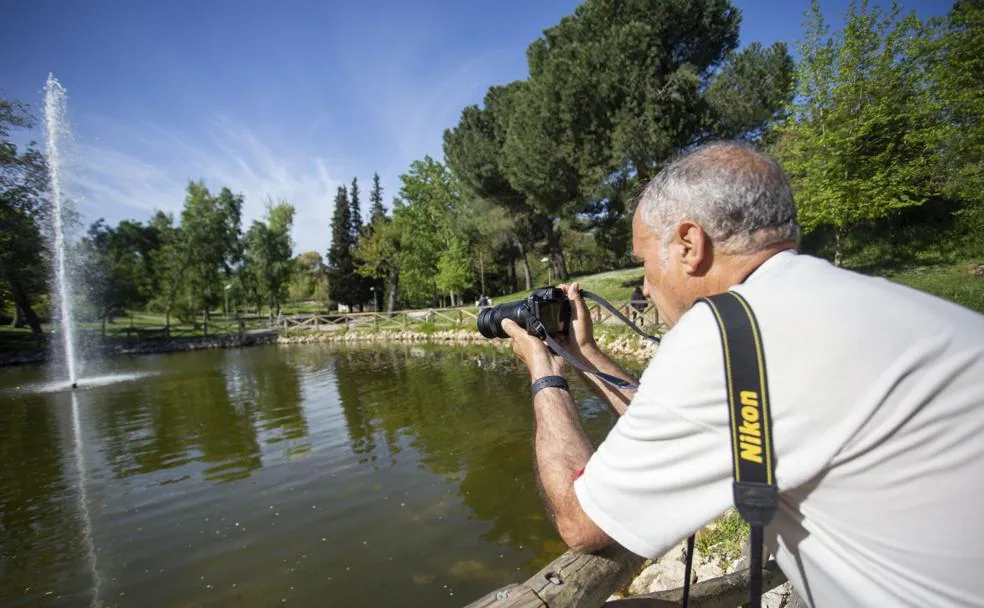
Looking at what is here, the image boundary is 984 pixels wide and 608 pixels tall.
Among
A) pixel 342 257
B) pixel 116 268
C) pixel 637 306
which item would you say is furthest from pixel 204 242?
pixel 637 306

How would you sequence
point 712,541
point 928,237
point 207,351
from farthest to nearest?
1. point 207,351
2. point 928,237
3. point 712,541

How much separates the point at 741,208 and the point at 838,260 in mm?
18596

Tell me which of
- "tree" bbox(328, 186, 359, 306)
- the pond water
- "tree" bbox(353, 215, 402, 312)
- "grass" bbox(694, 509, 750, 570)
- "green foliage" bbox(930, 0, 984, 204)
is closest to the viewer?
"grass" bbox(694, 509, 750, 570)

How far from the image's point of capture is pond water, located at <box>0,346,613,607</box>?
4016 millimetres

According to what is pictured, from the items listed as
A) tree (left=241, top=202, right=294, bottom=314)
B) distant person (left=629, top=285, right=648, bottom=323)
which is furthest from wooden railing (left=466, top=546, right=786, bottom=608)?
tree (left=241, top=202, right=294, bottom=314)

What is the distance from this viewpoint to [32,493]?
6137mm

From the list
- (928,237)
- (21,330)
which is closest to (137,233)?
(21,330)

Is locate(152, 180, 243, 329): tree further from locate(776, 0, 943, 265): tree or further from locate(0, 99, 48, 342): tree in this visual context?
locate(776, 0, 943, 265): tree

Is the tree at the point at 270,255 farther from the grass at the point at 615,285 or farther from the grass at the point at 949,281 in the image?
the grass at the point at 949,281

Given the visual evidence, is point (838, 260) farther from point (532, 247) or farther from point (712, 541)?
point (532, 247)

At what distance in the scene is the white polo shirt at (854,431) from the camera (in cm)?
79

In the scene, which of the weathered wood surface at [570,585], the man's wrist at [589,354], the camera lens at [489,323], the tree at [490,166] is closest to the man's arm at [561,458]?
the weathered wood surface at [570,585]

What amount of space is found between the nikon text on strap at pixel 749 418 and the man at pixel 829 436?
2 cm

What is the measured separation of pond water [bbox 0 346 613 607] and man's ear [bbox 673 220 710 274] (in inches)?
140
